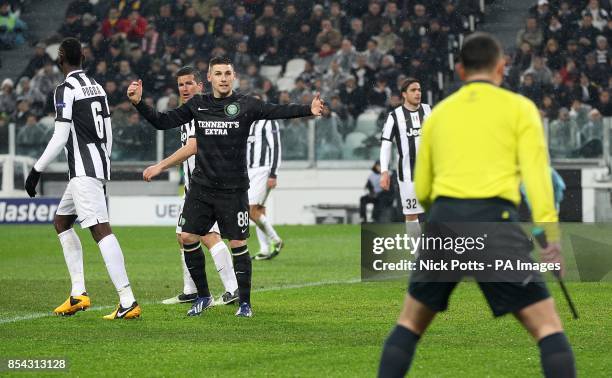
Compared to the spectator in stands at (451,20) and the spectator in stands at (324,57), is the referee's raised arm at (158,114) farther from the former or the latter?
the spectator in stands at (451,20)

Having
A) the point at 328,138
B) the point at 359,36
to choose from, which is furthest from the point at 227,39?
the point at 328,138

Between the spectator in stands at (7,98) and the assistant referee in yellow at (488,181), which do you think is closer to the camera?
the assistant referee in yellow at (488,181)

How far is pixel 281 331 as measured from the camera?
8906 mm

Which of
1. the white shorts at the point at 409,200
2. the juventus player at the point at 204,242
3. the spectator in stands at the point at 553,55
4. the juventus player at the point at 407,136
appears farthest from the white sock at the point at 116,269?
the spectator in stands at the point at 553,55

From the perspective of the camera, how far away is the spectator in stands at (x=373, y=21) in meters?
27.6

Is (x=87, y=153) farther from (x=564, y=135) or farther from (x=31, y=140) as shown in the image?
(x=31, y=140)

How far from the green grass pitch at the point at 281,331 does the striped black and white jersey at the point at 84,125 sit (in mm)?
1209

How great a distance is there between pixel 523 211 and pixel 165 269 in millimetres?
8406

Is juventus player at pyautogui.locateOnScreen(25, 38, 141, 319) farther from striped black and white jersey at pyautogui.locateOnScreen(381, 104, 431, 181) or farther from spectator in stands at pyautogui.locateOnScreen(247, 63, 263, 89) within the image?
spectator in stands at pyautogui.locateOnScreen(247, 63, 263, 89)

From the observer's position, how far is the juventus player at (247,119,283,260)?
53.5 ft

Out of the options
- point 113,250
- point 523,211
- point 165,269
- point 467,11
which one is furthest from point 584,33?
point 113,250

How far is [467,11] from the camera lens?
2831cm

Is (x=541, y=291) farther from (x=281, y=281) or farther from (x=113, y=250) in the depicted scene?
(x=281, y=281)

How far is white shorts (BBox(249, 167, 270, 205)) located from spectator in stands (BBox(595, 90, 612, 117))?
10611mm
